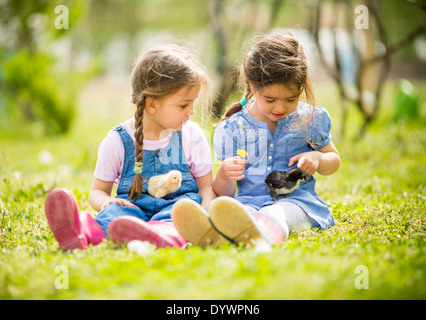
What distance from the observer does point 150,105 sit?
283 cm

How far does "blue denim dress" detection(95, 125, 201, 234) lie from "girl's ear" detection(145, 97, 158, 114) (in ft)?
0.68

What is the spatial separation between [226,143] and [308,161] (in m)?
0.54

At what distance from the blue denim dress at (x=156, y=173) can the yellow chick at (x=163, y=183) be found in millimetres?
32

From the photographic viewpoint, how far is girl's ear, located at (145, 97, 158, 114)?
2.81m

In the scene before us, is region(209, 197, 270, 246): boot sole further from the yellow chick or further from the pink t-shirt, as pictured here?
the pink t-shirt

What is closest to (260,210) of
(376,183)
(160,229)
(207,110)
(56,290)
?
(160,229)

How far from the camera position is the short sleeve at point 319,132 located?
116 inches

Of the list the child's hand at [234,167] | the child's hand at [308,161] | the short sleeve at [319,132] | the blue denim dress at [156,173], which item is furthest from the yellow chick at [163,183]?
the short sleeve at [319,132]

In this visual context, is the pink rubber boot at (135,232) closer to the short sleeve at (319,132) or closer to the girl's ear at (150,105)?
the girl's ear at (150,105)

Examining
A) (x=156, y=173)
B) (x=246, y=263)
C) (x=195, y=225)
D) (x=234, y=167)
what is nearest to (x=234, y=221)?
(x=195, y=225)

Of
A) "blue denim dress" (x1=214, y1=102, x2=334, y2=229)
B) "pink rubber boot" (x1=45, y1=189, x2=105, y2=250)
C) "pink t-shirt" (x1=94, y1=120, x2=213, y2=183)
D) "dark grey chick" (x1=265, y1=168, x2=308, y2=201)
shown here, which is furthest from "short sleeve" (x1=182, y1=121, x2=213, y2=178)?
"pink rubber boot" (x1=45, y1=189, x2=105, y2=250)

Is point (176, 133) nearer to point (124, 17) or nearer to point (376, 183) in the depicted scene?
point (376, 183)

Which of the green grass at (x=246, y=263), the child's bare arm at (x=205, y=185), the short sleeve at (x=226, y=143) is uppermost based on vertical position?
the short sleeve at (x=226, y=143)
